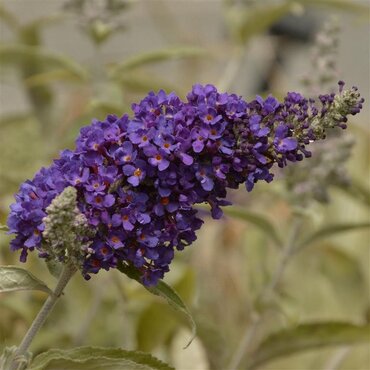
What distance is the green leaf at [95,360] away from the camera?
1.23 meters

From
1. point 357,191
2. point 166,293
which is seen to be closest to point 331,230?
point 357,191

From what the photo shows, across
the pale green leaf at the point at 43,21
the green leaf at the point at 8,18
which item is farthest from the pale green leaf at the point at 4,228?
the green leaf at the point at 8,18

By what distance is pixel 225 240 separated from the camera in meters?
3.65

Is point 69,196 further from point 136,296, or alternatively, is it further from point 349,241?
point 349,241

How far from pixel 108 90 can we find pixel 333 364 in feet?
3.10

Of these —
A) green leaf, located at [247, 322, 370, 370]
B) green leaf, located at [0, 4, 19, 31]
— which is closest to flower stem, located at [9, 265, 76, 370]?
green leaf, located at [247, 322, 370, 370]

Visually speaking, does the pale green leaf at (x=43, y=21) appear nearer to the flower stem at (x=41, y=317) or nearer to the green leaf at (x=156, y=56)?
the green leaf at (x=156, y=56)

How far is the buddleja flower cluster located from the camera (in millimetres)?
1173

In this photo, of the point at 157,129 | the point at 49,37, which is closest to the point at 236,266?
the point at 157,129

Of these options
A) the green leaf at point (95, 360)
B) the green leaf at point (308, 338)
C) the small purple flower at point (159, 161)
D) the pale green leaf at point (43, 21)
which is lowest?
the green leaf at point (95, 360)

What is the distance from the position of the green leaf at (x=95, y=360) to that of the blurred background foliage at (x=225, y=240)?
695 mm

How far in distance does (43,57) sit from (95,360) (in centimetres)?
116

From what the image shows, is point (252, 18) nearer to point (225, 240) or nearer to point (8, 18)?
point (8, 18)

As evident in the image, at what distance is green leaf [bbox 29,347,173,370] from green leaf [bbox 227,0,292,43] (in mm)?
1328
